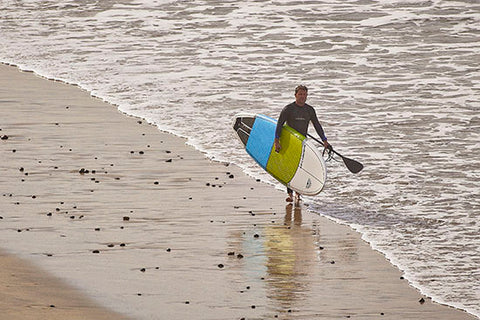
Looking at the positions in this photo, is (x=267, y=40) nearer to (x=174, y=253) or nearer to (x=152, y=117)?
(x=152, y=117)

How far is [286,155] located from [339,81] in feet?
28.7

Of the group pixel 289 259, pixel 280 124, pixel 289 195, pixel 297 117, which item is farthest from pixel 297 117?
pixel 289 259

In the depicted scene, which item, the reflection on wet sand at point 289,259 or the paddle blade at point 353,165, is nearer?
the reflection on wet sand at point 289,259

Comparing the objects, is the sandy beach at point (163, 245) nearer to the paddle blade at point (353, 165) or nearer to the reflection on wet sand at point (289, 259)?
the reflection on wet sand at point (289, 259)

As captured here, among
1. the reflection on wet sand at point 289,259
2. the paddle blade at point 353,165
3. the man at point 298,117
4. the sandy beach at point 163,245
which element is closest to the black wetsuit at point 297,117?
the man at point 298,117

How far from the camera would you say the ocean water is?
12.6m

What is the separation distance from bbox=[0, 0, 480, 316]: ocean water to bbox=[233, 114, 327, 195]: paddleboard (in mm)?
337

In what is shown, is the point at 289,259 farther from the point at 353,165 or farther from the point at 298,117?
the point at 298,117

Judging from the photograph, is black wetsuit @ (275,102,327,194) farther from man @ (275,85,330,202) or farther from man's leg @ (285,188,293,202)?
man's leg @ (285,188,293,202)

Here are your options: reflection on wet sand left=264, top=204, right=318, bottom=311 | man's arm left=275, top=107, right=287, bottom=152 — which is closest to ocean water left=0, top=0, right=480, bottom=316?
reflection on wet sand left=264, top=204, right=318, bottom=311

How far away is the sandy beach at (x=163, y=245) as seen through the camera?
9.30 metres

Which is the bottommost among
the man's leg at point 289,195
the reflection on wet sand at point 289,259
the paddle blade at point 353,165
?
the man's leg at point 289,195

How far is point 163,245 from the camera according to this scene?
11125 mm

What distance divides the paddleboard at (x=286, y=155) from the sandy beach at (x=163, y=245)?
32 cm
